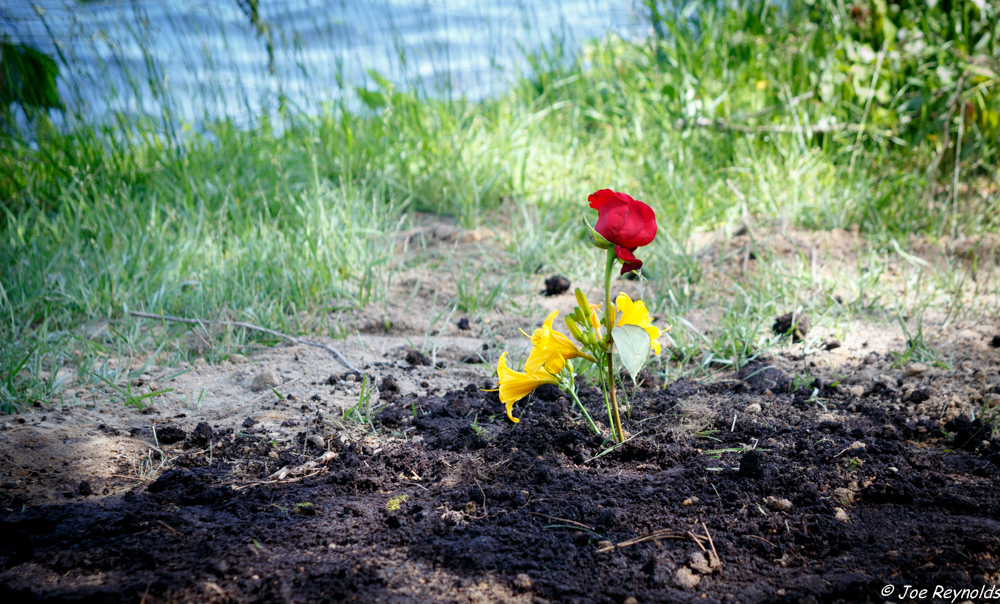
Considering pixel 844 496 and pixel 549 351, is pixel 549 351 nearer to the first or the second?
pixel 549 351

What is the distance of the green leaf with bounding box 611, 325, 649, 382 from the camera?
1264 millimetres

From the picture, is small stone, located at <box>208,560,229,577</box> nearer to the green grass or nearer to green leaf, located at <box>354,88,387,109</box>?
the green grass

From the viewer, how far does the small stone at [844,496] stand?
4.33 ft

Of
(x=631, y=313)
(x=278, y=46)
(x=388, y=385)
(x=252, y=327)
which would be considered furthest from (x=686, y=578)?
(x=278, y=46)

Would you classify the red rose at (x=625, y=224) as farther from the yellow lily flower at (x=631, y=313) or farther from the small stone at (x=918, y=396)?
the small stone at (x=918, y=396)

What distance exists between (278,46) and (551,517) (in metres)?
3.72

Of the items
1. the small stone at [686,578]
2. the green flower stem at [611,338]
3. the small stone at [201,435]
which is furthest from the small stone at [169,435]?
the small stone at [686,578]

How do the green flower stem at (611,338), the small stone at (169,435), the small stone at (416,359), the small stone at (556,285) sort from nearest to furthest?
the green flower stem at (611,338)
the small stone at (169,435)
the small stone at (416,359)
the small stone at (556,285)

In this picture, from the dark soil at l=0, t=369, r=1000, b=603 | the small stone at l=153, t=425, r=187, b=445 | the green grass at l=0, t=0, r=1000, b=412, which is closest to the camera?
the dark soil at l=0, t=369, r=1000, b=603

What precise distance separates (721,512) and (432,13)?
12.7ft

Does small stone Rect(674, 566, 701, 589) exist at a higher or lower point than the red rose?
lower

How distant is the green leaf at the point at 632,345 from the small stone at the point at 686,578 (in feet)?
1.24

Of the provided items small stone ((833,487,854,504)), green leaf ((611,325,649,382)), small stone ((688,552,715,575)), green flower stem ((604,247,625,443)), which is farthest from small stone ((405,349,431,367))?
small stone ((833,487,854,504))

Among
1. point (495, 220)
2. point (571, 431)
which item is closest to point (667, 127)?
point (495, 220)
